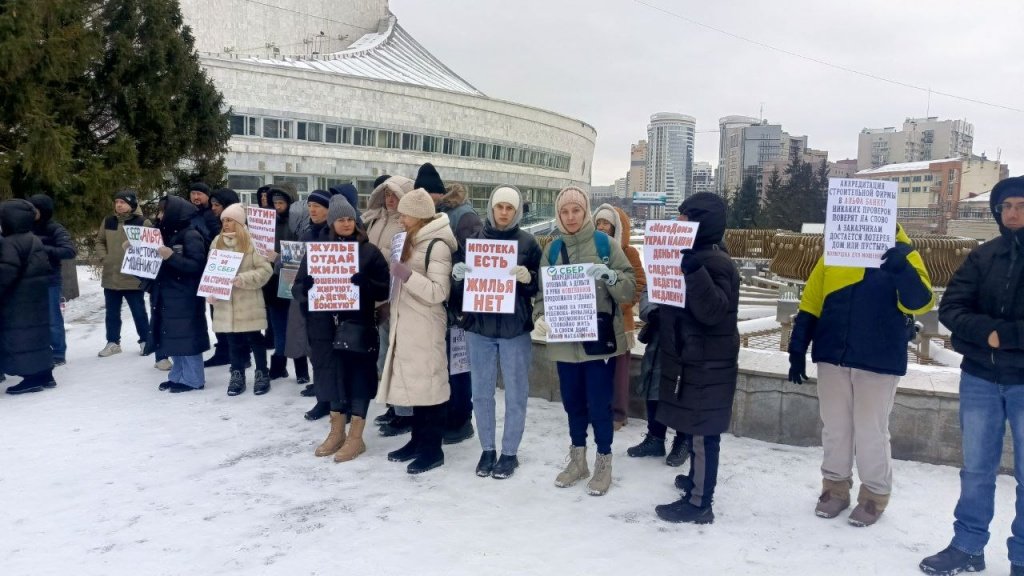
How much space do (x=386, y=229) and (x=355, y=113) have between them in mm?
37542

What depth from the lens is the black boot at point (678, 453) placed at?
16.2 ft

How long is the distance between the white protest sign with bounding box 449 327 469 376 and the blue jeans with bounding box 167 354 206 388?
3.42m

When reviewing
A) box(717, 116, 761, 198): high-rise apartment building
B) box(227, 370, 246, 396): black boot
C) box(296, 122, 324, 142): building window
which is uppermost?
box(717, 116, 761, 198): high-rise apartment building

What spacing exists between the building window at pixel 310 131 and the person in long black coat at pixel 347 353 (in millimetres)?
35881

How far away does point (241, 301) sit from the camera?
6699 mm

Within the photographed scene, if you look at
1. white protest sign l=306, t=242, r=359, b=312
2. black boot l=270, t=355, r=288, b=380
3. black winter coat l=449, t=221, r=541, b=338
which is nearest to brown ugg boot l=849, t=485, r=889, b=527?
black winter coat l=449, t=221, r=541, b=338

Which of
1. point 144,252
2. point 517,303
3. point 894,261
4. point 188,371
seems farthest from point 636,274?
point 144,252

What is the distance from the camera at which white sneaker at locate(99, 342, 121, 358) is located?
8.64 m

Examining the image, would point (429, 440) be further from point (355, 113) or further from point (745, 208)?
point (745, 208)

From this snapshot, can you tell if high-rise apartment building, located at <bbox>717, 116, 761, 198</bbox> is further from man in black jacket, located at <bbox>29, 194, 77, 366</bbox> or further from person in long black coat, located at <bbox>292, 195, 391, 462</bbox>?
person in long black coat, located at <bbox>292, 195, 391, 462</bbox>

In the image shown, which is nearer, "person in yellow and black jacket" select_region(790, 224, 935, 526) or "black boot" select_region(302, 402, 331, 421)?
"person in yellow and black jacket" select_region(790, 224, 935, 526)

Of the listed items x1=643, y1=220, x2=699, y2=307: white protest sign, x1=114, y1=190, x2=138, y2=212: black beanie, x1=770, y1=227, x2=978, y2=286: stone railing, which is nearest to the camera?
x1=643, y1=220, x2=699, y2=307: white protest sign

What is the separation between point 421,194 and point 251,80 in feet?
117

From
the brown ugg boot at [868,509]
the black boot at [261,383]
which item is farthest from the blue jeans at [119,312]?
the brown ugg boot at [868,509]
